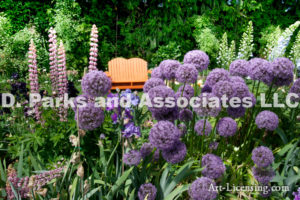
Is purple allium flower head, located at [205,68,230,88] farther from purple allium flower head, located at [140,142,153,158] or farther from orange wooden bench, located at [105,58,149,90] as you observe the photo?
orange wooden bench, located at [105,58,149,90]

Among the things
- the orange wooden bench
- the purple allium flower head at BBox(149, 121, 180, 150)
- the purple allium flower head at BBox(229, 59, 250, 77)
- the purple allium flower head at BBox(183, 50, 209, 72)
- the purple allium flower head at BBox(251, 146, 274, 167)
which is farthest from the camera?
the orange wooden bench

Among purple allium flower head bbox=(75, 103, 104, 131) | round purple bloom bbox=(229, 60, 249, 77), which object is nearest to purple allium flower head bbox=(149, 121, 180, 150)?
purple allium flower head bbox=(75, 103, 104, 131)

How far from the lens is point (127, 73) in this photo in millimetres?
5859

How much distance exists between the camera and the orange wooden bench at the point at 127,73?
5832 mm

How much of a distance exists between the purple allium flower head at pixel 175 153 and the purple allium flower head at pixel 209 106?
247 mm

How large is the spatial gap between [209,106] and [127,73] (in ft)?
14.7

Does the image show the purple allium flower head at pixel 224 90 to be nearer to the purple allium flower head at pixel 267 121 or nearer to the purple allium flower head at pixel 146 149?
the purple allium flower head at pixel 267 121

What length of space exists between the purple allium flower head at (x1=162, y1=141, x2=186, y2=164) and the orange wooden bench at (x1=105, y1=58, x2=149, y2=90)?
449cm

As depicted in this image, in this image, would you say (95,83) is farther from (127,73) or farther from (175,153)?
(127,73)

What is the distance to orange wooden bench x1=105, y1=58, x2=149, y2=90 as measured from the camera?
583cm

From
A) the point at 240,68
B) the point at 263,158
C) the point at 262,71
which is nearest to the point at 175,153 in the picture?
the point at 263,158

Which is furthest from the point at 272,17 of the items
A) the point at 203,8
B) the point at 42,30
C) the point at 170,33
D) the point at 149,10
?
the point at 42,30

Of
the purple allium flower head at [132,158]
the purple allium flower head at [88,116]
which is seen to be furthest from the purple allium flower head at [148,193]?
the purple allium flower head at [88,116]

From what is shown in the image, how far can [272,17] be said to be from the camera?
7.69m
